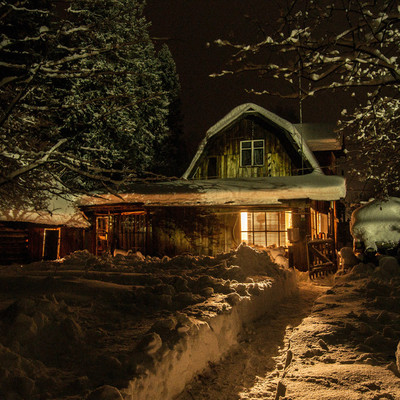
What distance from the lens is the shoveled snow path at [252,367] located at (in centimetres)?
365

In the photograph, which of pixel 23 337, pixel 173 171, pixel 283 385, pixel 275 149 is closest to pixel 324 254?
pixel 275 149

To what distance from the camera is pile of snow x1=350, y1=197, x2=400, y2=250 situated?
68.7 ft

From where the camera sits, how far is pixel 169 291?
576 cm

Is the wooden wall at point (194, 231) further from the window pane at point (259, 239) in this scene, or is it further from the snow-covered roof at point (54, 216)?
the snow-covered roof at point (54, 216)

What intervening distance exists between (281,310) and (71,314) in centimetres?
484

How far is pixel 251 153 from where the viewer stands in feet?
54.6

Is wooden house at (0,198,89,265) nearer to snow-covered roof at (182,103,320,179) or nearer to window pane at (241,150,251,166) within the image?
snow-covered roof at (182,103,320,179)

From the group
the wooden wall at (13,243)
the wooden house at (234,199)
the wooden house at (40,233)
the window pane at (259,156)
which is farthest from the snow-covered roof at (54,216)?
the window pane at (259,156)

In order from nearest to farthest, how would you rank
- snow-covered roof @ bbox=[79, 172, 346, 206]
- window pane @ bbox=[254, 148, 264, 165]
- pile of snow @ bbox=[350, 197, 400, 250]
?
snow-covered roof @ bbox=[79, 172, 346, 206] < window pane @ bbox=[254, 148, 264, 165] < pile of snow @ bbox=[350, 197, 400, 250]

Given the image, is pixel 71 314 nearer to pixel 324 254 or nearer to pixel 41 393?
pixel 41 393

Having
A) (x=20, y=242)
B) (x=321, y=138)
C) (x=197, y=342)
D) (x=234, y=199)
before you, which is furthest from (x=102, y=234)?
(x=197, y=342)

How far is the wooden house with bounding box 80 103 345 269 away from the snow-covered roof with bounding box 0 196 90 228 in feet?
1.86

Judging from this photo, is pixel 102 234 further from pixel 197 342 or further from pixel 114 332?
pixel 197 342

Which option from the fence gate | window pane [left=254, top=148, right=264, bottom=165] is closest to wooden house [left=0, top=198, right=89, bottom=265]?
window pane [left=254, top=148, right=264, bottom=165]
